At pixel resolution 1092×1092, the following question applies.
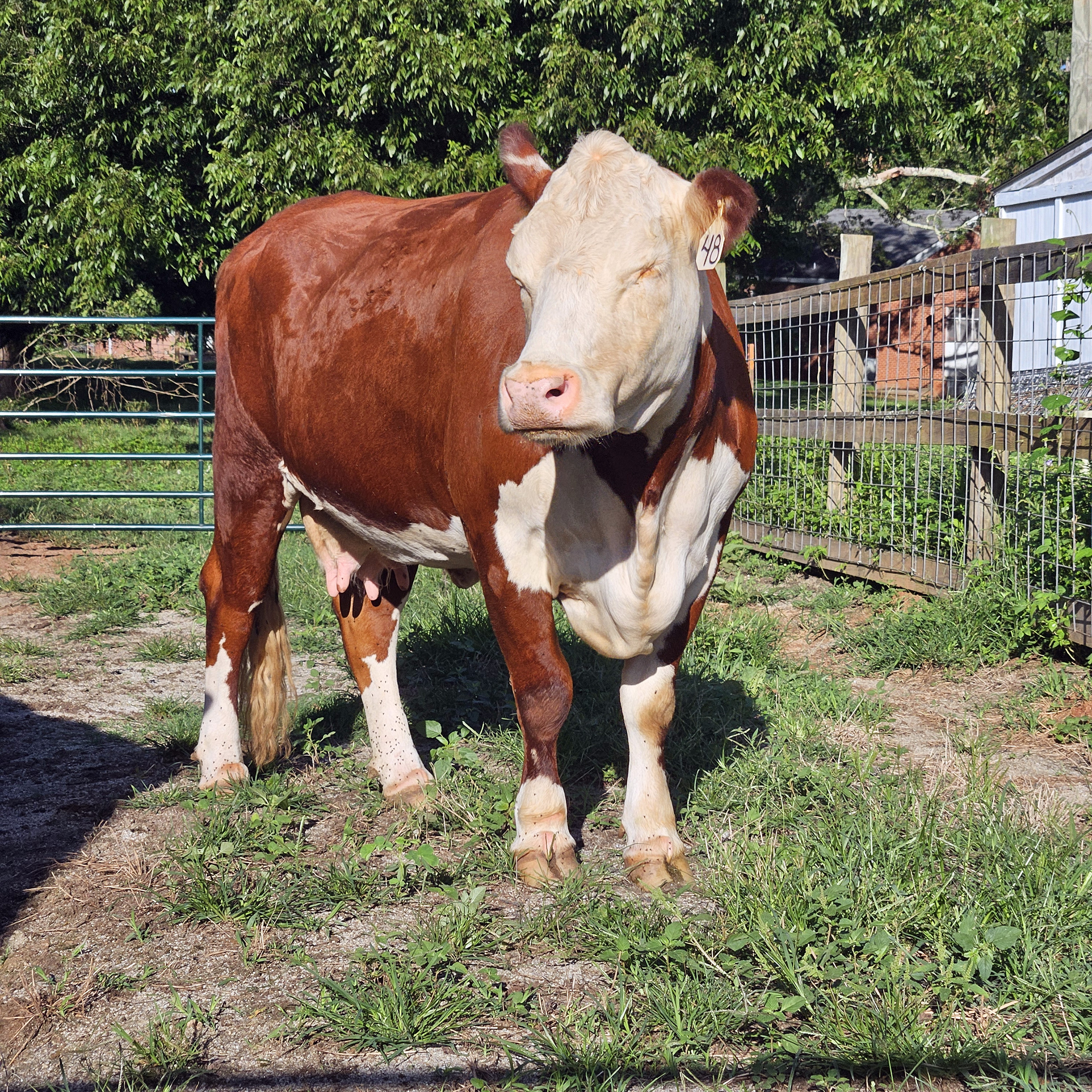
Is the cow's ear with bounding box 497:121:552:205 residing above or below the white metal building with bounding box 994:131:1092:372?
below

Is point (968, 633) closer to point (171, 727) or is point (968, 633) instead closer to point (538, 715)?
point (538, 715)

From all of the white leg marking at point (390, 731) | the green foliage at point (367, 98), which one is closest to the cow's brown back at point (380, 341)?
the white leg marking at point (390, 731)

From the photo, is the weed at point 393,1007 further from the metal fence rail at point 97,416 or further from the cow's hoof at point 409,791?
the metal fence rail at point 97,416

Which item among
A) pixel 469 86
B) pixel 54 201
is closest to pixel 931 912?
pixel 469 86

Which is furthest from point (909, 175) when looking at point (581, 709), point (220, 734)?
point (220, 734)

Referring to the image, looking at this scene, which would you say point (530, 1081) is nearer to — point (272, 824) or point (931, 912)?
point (931, 912)

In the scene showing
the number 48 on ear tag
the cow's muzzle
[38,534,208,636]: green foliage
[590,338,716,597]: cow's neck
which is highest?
the number 48 on ear tag

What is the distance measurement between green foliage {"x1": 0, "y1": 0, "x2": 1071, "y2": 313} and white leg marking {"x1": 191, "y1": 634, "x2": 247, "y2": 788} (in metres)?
9.56

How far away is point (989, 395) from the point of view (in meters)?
5.61

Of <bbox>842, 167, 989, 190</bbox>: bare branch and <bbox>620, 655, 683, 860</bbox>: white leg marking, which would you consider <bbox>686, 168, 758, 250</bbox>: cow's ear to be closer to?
<bbox>620, 655, 683, 860</bbox>: white leg marking

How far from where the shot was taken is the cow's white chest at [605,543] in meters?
2.81

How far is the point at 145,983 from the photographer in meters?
2.52

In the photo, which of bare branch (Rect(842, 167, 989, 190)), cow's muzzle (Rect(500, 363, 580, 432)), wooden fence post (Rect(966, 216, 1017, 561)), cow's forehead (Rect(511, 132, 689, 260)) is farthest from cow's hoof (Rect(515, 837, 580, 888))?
bare branch (Rect(842, 167, 989, 190))

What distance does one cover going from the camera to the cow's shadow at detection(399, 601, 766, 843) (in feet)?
12.2
